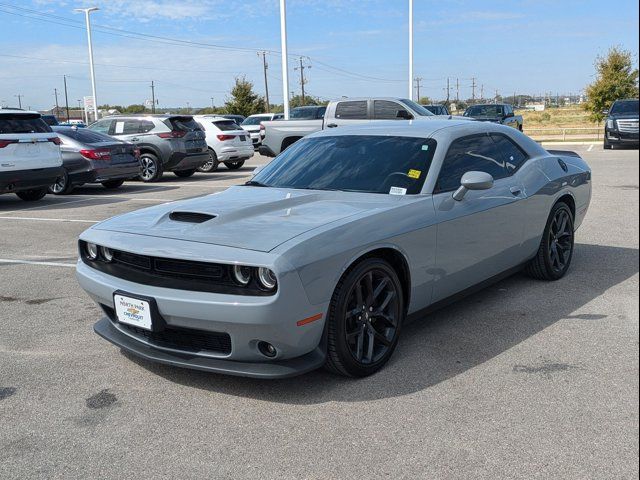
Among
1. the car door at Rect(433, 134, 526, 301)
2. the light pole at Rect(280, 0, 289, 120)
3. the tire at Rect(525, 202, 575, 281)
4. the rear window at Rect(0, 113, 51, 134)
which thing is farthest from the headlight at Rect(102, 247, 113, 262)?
the light pole at Rect(280, 0, 289, 120)

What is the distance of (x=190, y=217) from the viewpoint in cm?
404

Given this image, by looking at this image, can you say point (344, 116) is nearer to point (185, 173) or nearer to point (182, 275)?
point (185, 173)

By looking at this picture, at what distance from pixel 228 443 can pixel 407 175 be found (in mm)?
2215

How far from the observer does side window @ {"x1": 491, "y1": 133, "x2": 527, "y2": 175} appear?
540 centimetres

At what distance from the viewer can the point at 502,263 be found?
508 centimetres

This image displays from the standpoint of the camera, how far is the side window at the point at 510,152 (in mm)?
5398

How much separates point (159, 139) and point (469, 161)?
503 inches

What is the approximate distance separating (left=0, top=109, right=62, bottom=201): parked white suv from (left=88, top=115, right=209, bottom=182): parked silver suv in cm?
433

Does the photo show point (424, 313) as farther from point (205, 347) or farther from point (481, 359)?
point (205, 347)

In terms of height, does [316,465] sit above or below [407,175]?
below

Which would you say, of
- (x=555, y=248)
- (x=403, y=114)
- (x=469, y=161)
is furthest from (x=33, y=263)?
(x=403, y=114)

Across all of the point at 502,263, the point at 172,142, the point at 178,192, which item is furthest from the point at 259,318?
the point at 172,142

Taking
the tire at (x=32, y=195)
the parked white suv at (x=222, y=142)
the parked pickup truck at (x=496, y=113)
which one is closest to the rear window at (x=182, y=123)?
the parked white suv at (x=222, y=142)

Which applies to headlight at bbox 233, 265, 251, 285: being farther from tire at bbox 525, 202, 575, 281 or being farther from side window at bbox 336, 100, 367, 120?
side window at bbox 336, 100, 367, 120
